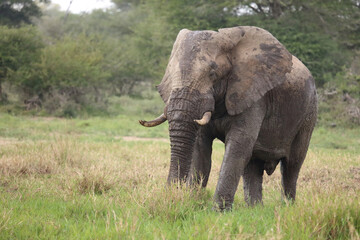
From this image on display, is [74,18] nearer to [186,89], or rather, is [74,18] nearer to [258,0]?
[258,0]

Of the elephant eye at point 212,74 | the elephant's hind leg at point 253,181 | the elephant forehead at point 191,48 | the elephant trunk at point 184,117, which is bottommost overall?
the elephant's hind leg at point 253,181

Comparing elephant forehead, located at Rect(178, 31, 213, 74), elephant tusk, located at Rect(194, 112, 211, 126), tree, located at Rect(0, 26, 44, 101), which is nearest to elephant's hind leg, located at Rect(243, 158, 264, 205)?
elephant tusk, located at Rect(194, 112, 211, 126)

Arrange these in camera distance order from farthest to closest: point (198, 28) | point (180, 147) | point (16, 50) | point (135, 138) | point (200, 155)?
point (198, 28)
point (16, 50)
point (135, 138)
point (200, 155)
point (180, 147)

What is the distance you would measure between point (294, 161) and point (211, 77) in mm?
1973

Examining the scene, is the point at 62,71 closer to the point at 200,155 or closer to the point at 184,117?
the point at 200,155

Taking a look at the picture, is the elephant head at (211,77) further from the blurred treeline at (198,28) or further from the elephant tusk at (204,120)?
the blurred treeline at (198,28)

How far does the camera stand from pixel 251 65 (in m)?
4.71

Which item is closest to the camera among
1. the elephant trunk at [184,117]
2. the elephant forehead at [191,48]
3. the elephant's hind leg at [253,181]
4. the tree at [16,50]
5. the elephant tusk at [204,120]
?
the elephant tusk at [204,120]

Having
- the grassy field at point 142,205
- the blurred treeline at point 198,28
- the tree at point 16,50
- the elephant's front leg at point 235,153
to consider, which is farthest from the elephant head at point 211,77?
the tree at point 16,50

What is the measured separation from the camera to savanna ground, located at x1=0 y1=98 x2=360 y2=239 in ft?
11.0

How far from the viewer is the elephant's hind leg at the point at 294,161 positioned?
569cm

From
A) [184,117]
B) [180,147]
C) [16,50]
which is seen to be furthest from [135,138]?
[184,117]

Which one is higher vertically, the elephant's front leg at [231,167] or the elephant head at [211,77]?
the elephant head at [211,77]

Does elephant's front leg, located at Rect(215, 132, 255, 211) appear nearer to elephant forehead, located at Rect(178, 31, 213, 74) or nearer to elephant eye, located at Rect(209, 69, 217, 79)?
elephant eye, located at Rect(209, 69, 217, 79)
